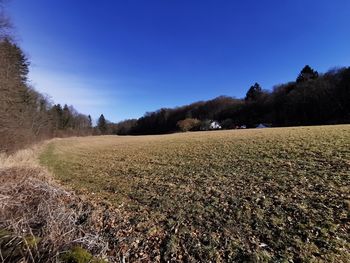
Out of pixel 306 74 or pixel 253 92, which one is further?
pixel 253 92

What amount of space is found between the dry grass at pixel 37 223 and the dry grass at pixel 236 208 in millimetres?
785

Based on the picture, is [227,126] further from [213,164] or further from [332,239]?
[332,239]

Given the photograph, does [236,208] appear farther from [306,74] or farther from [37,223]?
[306,74]

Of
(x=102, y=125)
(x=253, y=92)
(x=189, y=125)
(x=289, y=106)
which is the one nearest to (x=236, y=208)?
(x=289, y=106)

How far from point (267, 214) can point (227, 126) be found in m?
66.9

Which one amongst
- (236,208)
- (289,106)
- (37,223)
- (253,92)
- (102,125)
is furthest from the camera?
(102,125)

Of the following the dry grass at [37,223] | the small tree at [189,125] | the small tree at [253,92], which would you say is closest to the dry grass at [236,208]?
the dry grass at [37,223]

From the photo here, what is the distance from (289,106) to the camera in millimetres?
60406

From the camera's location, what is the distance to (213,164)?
41.0 ft

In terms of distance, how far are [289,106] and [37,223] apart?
63.9m

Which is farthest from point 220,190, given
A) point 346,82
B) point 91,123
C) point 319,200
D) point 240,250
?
point 91,123

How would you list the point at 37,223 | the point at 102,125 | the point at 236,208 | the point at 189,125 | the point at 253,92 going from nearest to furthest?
the point at 37,223 < the point at 236,208 < the point at 189,125 < the point at 253,92 < the point at 102,125

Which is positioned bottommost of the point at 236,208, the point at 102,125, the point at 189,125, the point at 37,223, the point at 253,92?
the point at 236,208

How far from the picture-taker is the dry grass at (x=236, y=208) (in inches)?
195
